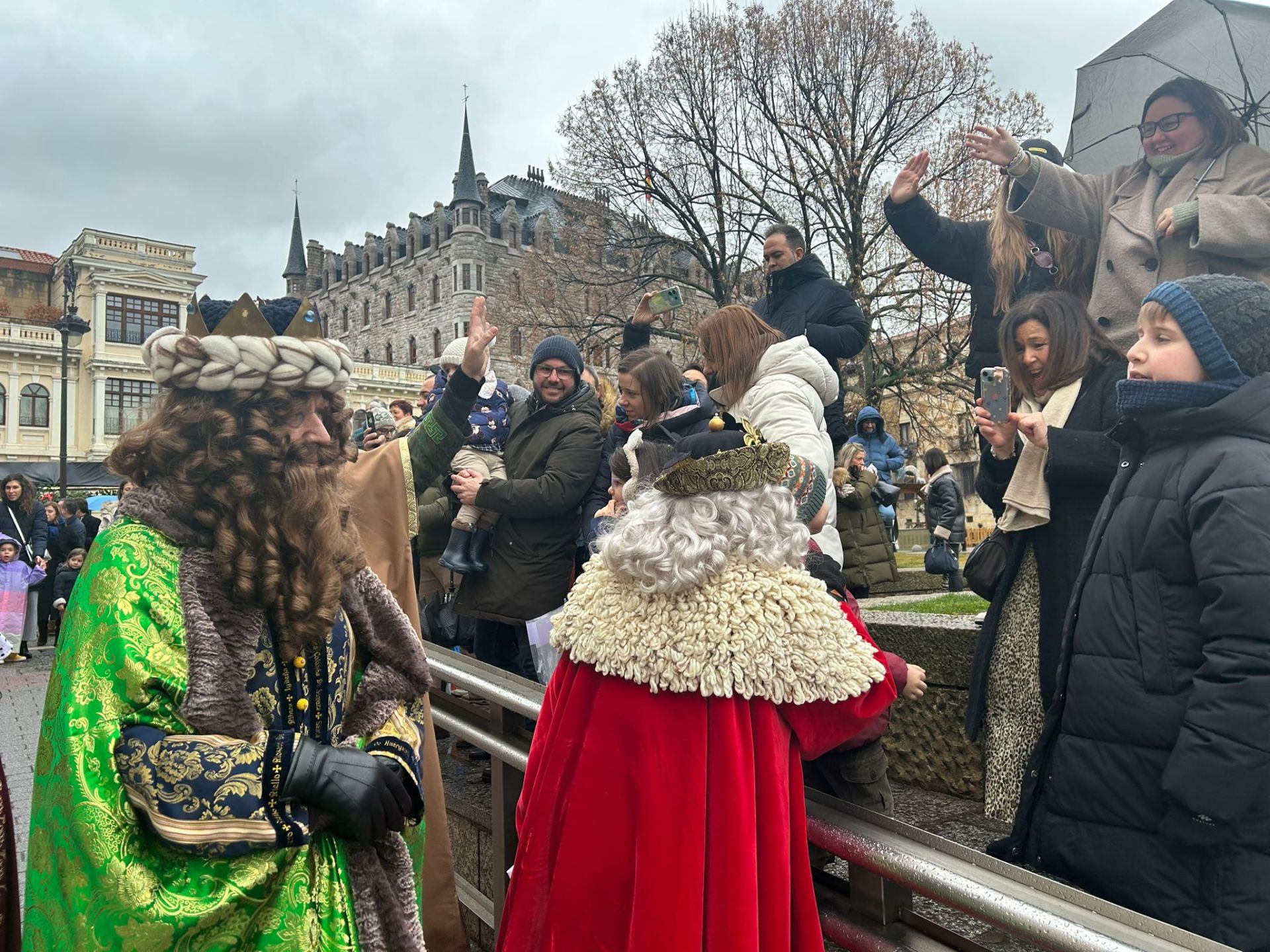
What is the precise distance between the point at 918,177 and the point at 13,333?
50.8 metres

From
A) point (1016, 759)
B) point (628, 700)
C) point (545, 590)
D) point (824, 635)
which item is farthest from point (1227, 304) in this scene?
point (545, 590)

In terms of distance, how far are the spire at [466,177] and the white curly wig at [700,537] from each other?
57.5m

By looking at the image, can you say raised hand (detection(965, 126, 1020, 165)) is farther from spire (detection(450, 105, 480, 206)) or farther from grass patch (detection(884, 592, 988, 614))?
spire (detection(450, 105, 480, 206))

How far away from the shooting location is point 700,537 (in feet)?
6.57

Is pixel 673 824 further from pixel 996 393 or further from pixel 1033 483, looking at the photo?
pixel 996 393

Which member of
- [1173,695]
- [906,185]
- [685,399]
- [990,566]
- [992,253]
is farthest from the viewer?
[685,399]

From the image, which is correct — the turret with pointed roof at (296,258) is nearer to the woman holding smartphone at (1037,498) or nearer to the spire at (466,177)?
the spire at (466,177)

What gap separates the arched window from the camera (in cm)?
4416

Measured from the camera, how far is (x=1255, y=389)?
2.01m

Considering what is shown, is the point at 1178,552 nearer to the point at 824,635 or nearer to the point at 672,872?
the point at 824,635

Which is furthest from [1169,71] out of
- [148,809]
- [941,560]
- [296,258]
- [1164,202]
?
[296,258]

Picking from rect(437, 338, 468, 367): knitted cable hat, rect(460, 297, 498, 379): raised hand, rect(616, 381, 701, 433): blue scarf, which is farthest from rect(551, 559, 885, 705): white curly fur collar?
rect(437, 338, 468, 367): knitted cable hat

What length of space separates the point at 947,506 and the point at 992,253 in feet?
20.9

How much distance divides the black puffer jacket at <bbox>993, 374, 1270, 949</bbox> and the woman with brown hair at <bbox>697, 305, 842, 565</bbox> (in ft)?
3.96
